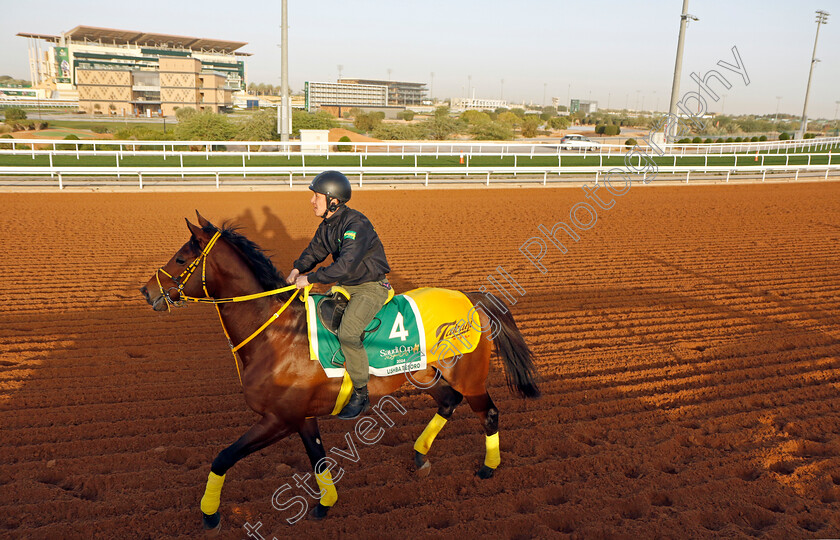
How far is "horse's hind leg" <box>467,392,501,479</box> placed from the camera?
4211 mm

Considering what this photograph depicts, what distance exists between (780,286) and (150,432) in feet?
30.3

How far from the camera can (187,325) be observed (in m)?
7.12

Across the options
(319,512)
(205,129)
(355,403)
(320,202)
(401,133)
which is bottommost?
(319,512)

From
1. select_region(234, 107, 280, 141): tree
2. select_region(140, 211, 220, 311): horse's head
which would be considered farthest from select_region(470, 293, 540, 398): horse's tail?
select_region(234, 107, 280, 141): tree

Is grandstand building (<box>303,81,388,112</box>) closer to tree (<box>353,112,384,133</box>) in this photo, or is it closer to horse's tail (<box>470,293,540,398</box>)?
tree (<box>353,112,384,133</box>)

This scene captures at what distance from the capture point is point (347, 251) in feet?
11.9

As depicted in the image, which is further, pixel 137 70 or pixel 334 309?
pixel 137 70

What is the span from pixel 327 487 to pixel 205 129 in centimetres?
3422

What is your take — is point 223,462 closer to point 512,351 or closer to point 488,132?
point 512,351

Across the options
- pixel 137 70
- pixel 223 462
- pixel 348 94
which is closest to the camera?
pixel 223 462

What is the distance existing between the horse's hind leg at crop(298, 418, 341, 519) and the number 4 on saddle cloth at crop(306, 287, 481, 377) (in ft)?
1.42

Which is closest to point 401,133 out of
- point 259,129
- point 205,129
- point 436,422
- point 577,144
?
point 259,129

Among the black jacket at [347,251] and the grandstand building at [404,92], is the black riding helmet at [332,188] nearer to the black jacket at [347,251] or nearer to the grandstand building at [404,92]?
the black jacket at [347,251]

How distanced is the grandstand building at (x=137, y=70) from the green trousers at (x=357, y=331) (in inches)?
2811
